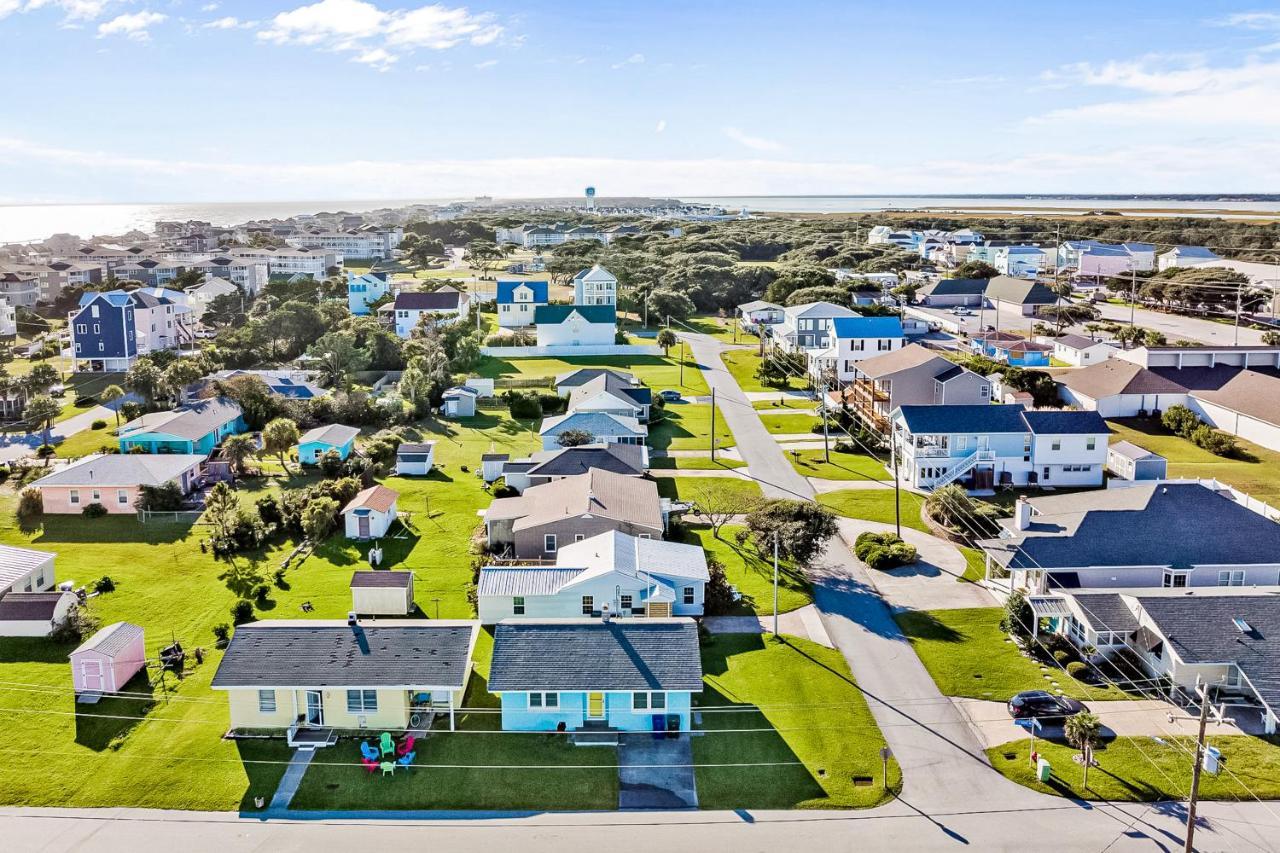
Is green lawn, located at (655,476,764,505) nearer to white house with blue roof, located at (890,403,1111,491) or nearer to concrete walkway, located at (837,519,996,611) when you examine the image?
concrete walkway, located at (837,519,996,611)

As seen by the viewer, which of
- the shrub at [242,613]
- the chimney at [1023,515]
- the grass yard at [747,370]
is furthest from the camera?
the grass yard at [747,370]

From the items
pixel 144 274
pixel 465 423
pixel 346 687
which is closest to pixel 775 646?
pixel 346 687

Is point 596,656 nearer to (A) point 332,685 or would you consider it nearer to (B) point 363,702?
(B) point 363,702

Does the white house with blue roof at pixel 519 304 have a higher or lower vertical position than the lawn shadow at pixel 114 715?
higher

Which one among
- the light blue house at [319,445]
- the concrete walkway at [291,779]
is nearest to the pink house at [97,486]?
the light blue house at [319,445]

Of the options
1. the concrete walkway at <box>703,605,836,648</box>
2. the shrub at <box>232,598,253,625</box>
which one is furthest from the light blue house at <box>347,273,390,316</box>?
the concrete walkway at <box>703,605,836,648</box>

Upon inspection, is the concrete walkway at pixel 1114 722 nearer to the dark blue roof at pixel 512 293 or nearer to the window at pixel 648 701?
the window at pixel 648 701

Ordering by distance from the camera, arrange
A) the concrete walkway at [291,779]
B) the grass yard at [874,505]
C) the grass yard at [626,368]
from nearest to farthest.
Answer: the concrete walkway at [291,779] → the grass yard at [874,505] → the grass yard at [626,368]
